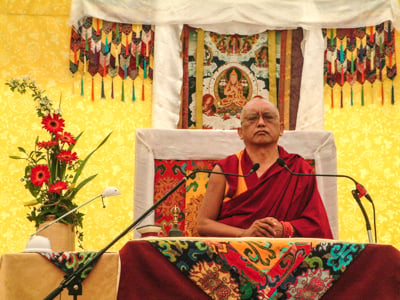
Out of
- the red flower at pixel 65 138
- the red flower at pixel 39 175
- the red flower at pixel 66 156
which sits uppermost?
the red flower at pixel 65 138

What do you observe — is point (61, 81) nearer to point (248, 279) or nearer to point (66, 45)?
point (66, 45)

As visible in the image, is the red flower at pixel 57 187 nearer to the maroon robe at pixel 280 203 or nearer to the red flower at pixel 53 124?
the red flower at pixel 53 124

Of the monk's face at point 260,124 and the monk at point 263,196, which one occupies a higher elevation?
the monk's face at point 260,124

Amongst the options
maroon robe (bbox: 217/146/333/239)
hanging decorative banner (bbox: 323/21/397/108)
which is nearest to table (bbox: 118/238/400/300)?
maroon robe (bbox: 217/146/333/239)

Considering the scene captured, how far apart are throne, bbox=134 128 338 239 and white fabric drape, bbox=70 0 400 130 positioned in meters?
1.03

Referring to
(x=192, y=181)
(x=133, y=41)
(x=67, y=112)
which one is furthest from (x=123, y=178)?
(x=192, y=181)

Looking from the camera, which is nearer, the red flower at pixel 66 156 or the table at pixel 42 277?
the table at pixel 42 277

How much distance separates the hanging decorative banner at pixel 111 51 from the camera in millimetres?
4395

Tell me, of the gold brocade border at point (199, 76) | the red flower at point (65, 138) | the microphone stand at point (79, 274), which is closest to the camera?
the microphone stand at point (79, 274)

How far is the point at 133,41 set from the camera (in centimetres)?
446

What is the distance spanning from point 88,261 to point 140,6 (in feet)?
9.53

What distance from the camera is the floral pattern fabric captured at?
1819mm

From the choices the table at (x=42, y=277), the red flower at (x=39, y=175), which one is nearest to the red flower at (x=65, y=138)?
the red flower at (x=39, y=175)

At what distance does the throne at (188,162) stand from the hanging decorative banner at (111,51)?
1225mm
